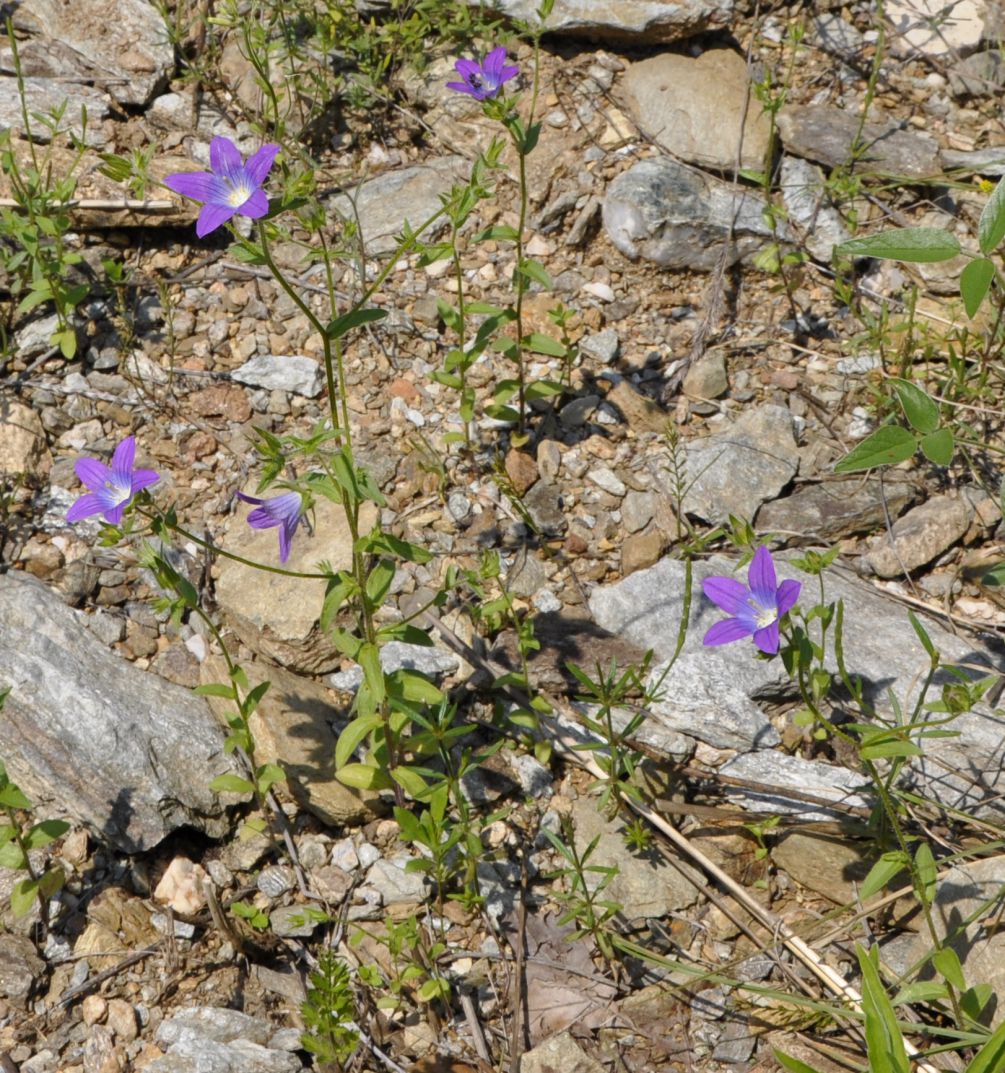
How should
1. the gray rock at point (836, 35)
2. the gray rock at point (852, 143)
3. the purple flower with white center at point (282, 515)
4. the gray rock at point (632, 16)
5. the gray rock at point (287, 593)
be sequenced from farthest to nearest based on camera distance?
the gray rock at point (836, 35)
the gray rock at point (632, 16)
the gray rock at point (852, 143)
the gray rock at point (287, 593)
the purple flower with white center at point (282, 515)

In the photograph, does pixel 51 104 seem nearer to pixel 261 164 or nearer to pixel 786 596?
pixel 261 164

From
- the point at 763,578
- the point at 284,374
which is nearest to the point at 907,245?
the point at 763,578

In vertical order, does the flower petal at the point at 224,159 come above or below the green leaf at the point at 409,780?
above

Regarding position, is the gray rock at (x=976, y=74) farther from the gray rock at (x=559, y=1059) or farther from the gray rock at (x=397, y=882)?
the gray rock at (x=559, y=1059)

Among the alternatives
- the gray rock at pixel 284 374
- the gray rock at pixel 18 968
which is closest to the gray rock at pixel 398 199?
the gray rock at pixel 284 374

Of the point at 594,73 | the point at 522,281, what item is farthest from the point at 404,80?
the point at 522,281

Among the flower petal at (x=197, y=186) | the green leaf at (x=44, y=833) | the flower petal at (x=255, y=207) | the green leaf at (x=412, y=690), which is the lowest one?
the green leaf at (x=44, y=833)

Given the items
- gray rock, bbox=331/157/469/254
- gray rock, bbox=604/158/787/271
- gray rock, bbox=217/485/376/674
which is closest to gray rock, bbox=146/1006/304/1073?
gray rock, bbox=217/485/376/674
